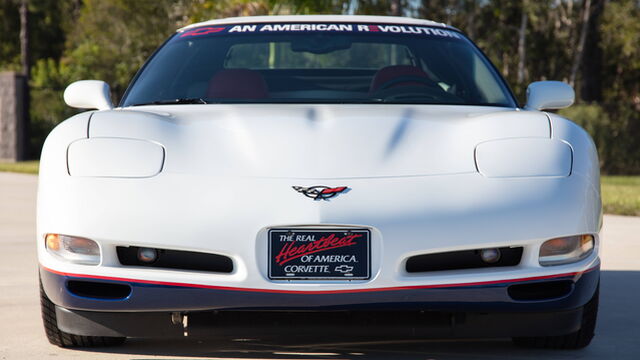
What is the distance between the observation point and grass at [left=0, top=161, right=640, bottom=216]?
11.5 meters

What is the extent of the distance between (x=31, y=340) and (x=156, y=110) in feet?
3.51

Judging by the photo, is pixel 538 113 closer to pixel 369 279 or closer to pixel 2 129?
pixel 369 279

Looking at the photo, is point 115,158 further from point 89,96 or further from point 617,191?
point 617,191

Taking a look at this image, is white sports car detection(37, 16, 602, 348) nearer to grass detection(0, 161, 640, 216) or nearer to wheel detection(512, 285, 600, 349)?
wheel detection(512, 285, 600, 349)

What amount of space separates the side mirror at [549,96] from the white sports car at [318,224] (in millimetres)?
875

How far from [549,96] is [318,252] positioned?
74.1 inches

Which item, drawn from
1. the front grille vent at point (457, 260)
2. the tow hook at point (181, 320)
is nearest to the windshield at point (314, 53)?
the front grille vent at point (457, 260)

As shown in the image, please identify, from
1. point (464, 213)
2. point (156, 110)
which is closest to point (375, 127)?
point (464, 213)

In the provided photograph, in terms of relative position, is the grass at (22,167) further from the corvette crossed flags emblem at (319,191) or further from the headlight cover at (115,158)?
the corvette crossed flags emblem at (319,191)

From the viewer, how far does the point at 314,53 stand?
5305 millimetres

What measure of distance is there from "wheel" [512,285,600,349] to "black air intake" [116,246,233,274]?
1306mm

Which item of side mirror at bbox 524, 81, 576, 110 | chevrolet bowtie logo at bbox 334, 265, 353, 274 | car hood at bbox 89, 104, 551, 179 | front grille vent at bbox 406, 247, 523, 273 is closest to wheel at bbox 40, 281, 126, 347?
car hood at bbox 89, 104, 551, 179

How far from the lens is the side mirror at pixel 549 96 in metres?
5.00

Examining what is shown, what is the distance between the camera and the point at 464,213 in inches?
142
